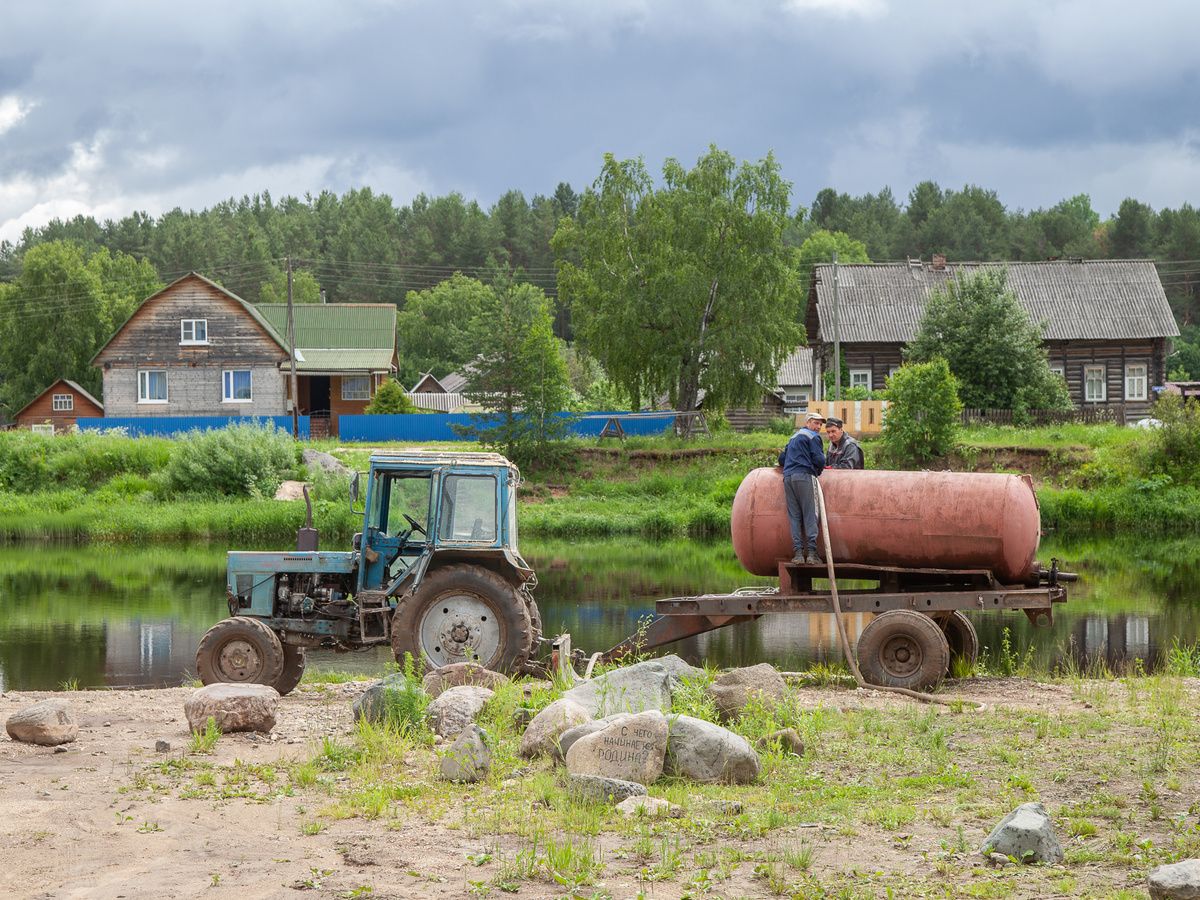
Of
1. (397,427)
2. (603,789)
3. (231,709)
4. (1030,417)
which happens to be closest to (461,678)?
(231,709)

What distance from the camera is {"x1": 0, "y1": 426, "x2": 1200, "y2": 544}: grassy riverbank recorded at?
3027cm

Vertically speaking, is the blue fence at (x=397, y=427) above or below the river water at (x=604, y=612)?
above

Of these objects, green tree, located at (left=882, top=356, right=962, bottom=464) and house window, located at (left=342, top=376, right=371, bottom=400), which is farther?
house window, located at (left=342, top=376, right=371, bottom=400)

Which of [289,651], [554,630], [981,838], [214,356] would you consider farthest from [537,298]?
[981,838]

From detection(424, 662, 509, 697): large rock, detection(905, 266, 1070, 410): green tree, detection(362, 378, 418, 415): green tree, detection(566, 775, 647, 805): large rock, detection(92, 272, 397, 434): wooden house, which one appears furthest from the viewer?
detection(92, 272, 397, 434): wooden house

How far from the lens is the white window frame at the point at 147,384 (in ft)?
159

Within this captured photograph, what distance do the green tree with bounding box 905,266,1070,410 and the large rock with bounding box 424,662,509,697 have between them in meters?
31.6

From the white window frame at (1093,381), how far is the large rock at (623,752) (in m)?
44.0

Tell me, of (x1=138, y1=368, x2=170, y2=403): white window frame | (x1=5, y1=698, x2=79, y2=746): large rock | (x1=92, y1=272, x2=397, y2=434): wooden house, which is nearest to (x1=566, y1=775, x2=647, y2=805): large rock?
(x1=5, y1=698, x2=79, y2=746): large rock

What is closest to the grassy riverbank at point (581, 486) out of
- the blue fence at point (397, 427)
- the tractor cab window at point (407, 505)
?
the blue fence at point (397, 427)

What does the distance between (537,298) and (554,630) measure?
63.5 meters

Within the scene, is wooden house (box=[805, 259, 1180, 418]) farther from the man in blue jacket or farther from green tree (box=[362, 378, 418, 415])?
the man in blue jacket

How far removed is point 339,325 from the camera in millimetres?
→ 55625

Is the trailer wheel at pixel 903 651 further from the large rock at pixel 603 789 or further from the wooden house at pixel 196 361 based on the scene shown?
the wooden house at pixel 196 361
